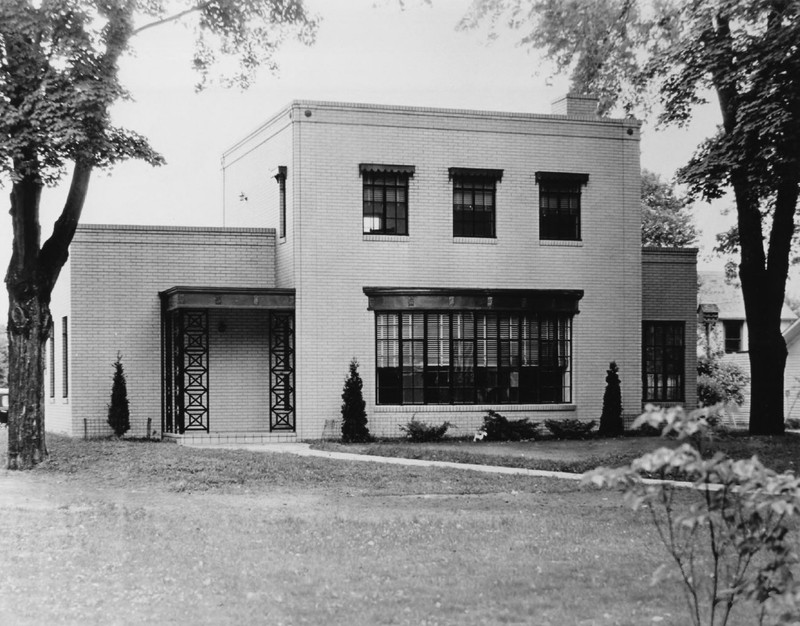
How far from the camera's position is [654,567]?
31.6 ft

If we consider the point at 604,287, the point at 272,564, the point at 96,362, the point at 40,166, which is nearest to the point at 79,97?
the point at 40,166

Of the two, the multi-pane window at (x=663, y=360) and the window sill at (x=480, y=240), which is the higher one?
the window sill at (x=480, y=240)

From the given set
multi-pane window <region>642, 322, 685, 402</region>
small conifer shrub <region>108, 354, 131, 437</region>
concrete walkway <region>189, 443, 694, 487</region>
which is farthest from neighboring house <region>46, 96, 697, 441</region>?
multi-pane window <region>642, 322, 685, 402</region>

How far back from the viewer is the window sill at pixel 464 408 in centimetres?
2370

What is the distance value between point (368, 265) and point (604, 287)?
551cm

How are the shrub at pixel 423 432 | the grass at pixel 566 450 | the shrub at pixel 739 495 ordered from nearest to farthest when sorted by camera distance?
the shrub at pixel 739 495 → the grass at pixel 566 450 → the shrub at pixel 423 432

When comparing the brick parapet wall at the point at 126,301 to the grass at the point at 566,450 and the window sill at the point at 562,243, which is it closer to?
the grass at the point at 566,450

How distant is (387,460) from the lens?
18.8 meters

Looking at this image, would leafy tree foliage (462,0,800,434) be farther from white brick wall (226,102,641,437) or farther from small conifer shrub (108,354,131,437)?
small conifer shrub (108,354,131,437)

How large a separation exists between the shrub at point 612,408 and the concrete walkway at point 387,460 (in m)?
6.68

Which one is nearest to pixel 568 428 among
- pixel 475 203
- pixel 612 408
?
pixel 612 408

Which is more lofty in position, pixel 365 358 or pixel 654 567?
pixel 365 358

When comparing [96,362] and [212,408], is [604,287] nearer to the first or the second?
[212,408]

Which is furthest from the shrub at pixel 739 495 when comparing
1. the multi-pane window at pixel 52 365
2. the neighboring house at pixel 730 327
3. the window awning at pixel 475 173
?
the neighboring house at pixel 730 327
